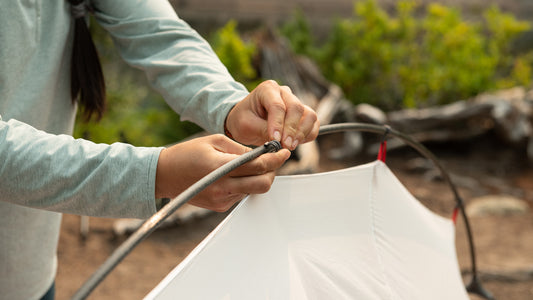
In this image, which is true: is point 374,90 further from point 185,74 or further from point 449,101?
point 185,74

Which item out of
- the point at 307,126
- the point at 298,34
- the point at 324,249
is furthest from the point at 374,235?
the point at 298,34

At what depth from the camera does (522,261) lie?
9.73ft

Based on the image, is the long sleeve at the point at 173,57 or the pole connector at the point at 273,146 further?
the long sleeve at the point at 173,57

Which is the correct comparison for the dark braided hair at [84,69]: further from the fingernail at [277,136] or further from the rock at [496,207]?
the rock at [496,207]

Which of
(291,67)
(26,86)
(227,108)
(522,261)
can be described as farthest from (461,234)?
(26,86)

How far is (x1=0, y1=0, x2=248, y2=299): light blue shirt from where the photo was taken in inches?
23.4

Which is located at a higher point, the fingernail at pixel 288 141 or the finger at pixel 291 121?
the finger at pixel 291 121

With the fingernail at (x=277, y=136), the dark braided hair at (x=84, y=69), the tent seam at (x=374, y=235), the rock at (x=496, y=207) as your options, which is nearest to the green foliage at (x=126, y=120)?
the dark braided hair at (x=84, y=69)

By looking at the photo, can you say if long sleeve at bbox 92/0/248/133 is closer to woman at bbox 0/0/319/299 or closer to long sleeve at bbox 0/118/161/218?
woman at bbox 0/0/319/299

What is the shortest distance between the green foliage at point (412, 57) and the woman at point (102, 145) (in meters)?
4.13

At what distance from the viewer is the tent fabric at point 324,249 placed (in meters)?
0.68

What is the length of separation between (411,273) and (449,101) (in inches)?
174

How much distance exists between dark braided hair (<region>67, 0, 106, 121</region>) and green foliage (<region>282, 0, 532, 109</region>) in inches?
163

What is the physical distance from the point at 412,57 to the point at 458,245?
8.15 ft
